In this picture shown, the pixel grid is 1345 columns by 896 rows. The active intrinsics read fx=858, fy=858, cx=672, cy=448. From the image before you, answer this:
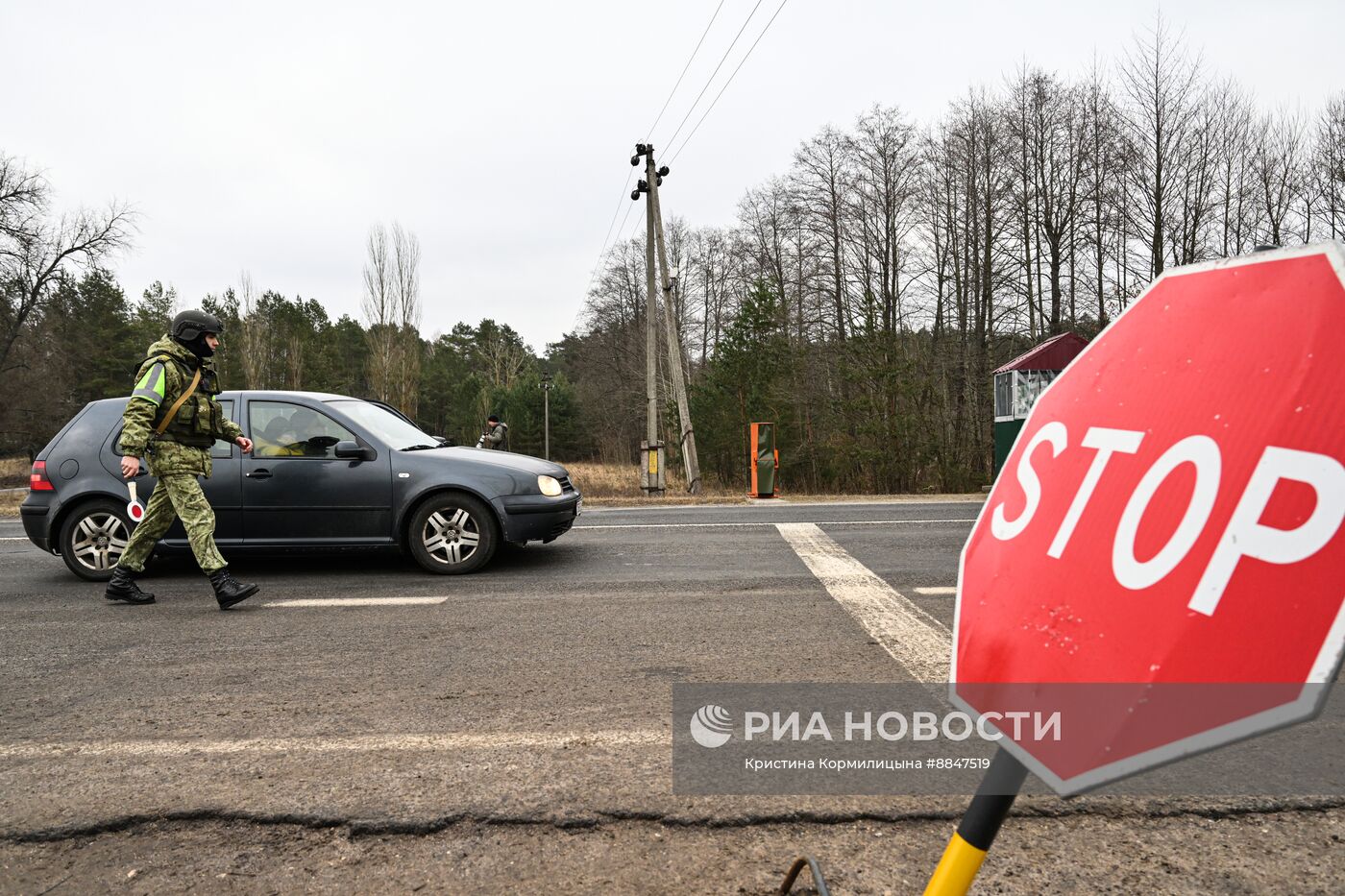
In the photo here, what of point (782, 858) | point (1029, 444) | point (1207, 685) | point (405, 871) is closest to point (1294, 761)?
point (782, 858)

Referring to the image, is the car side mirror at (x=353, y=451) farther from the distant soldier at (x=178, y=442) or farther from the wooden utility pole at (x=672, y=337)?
the wooden utility pole at (x=672, y=337)

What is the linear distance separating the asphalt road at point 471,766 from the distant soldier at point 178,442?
269 millimetres

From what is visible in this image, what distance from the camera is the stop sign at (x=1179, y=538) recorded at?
3.03 ft

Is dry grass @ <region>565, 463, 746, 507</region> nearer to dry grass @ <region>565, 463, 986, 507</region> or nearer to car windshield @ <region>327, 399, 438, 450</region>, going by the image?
dry grass @ <region>565, 463, 986, 507</region>

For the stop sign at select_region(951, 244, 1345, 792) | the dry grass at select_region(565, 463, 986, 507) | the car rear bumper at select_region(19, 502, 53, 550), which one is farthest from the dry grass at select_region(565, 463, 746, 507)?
the stop sign at select_region(951, 244, 1345, 792)

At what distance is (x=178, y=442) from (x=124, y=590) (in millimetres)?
1122

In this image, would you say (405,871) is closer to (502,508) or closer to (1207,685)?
(1207,685)

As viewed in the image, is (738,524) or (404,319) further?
(404,319)

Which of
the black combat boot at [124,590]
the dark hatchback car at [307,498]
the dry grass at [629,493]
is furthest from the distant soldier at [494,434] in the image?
Answer: the black combat boot at [124,590]

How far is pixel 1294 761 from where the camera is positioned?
300 centimetres

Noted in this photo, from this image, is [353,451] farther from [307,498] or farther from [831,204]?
[831,204]

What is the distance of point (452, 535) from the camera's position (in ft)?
23.4

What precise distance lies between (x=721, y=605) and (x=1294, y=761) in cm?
331

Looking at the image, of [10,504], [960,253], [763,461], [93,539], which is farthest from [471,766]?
[960,253]
